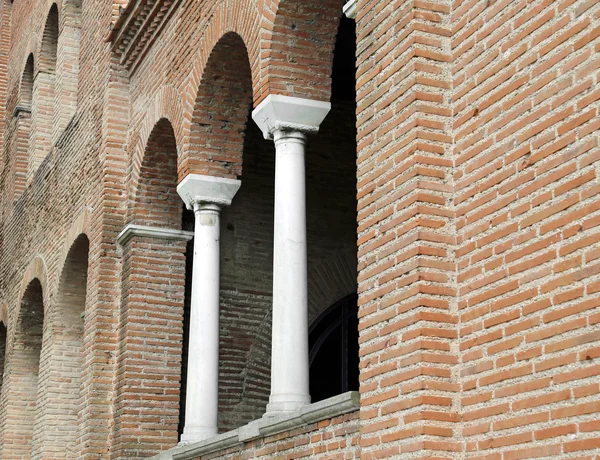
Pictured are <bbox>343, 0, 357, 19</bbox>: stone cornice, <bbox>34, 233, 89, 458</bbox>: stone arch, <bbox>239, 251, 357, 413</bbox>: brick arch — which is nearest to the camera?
<bbox>343, 0, 357, 19</bbox>: stone cornice

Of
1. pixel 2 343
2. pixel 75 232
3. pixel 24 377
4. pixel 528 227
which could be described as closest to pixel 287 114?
pixel 528 227

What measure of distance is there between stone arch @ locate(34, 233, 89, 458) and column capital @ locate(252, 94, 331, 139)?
479 centimetres

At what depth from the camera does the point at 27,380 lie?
1419 cm

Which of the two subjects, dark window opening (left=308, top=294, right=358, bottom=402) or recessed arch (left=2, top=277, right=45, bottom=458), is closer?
dark window opening (left=308, top=294, right=358, bottom=402)

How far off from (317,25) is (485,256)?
315 cm

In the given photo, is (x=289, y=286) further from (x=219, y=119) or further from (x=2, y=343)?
(x=2, y=343)

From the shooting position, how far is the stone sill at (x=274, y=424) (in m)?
6.05

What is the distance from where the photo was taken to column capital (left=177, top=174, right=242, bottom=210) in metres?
9.05

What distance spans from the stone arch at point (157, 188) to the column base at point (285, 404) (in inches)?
149

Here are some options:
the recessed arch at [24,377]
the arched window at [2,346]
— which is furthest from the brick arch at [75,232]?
the arched window at [2,346]

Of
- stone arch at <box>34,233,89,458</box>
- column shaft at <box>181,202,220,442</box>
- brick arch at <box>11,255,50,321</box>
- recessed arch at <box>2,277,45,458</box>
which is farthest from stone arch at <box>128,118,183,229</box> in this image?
recessed arch at <box>2,277,45,458</box>

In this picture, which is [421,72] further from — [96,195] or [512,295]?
[96,195]

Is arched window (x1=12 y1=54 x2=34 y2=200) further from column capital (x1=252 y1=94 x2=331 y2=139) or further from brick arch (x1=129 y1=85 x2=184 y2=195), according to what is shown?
column capital (x1=252 y1=94 x2=331 y2=139)

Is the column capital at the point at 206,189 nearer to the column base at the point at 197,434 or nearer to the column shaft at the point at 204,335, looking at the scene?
the column shaft at the point at 204,335
